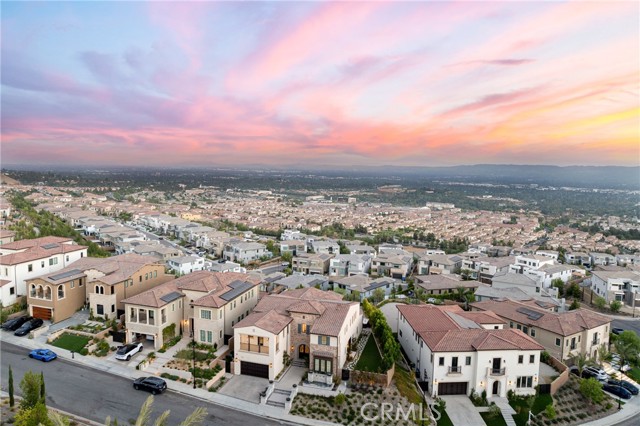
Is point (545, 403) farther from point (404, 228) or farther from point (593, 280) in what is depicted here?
point (404, 228)

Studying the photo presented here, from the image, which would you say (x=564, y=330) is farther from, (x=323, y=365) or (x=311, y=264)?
(x=311, y=264)

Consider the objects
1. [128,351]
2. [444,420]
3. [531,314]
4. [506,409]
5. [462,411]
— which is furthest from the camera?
[531,314]

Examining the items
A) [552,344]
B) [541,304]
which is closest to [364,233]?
[541,304]

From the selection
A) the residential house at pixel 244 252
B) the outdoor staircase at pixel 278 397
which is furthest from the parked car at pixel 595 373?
the residential house at pixel 244 252

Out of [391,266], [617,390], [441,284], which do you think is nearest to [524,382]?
[617,390]

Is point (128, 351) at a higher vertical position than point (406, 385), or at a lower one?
higher

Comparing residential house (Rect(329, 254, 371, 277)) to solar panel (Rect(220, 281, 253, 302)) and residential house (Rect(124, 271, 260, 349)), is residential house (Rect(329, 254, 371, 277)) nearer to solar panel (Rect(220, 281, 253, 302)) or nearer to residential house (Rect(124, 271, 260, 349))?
solar panel (Rect(220, 281, 253, 302))
